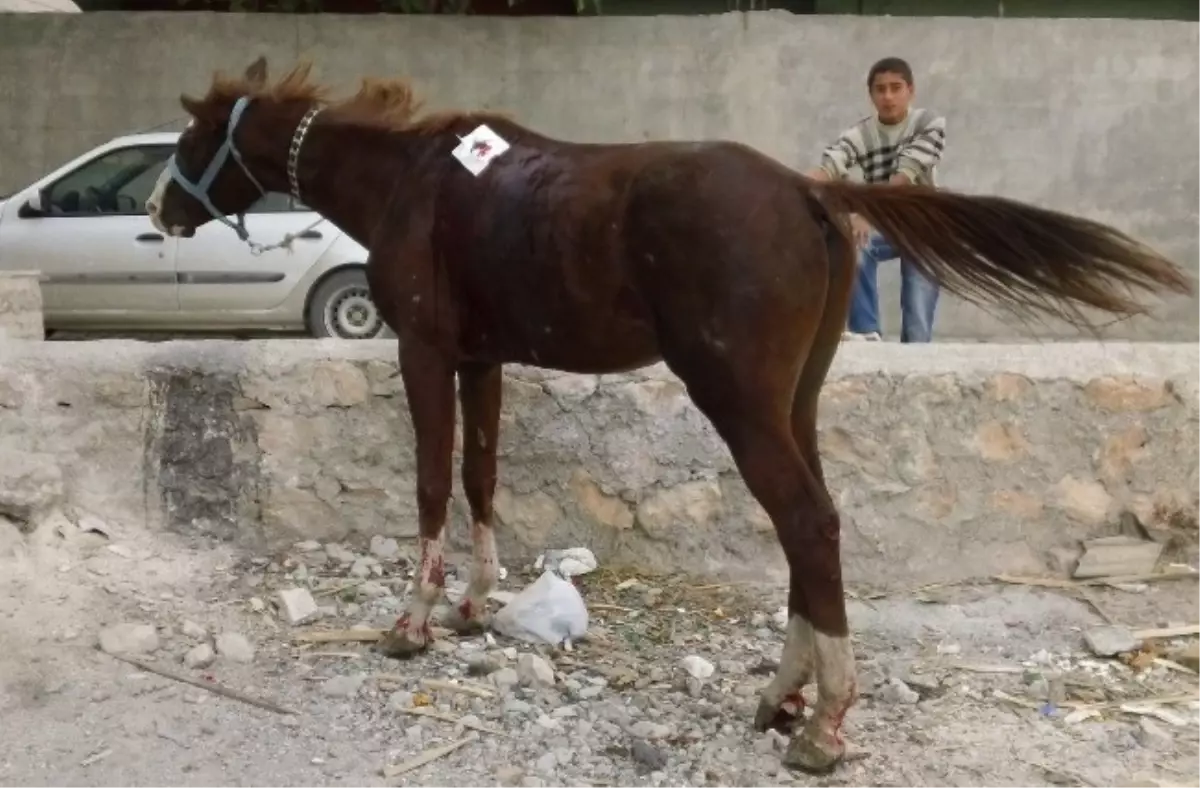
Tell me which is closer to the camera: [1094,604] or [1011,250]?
[1011,250]

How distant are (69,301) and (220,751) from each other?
255 inches

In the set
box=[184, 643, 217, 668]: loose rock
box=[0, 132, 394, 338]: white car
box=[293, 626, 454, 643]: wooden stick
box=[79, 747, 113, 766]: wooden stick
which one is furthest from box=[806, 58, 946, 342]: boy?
box=[0, 132, 394, 338]: white car

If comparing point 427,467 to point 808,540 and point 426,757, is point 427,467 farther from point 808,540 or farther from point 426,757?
point 808,540

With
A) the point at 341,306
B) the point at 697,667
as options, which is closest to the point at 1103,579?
the point at 697,667

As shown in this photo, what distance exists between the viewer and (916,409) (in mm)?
4055

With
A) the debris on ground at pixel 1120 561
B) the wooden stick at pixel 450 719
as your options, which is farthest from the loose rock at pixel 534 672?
the debris on ground at pixel 1120 561

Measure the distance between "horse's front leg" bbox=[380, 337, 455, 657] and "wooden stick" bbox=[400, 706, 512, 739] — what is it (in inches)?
13.6

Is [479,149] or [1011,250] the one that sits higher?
[479,149]

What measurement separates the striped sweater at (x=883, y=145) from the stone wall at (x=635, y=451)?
42.0 inches

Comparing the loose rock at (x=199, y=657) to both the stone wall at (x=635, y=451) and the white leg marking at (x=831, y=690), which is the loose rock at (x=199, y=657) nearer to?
the stone wall at (x=635, y=451)

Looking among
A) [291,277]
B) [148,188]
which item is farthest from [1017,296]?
[148,188]

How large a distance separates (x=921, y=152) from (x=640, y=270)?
245 centimetres

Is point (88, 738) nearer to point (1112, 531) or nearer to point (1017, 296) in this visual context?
point (1017, 296)

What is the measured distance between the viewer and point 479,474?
3666mm
